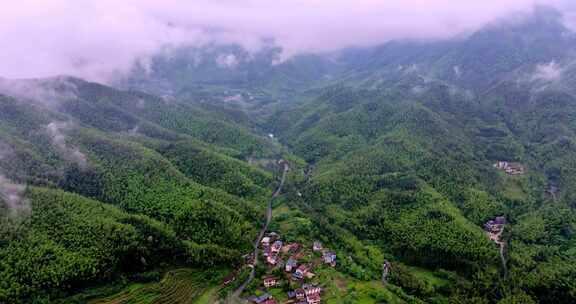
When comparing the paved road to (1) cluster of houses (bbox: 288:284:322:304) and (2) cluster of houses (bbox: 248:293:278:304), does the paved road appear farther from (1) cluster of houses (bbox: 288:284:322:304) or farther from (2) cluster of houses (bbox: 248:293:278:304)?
(1) cluster of houses (bbox: 288:284:322:304)

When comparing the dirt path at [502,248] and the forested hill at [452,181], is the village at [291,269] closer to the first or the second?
the forested hill at [452,181]

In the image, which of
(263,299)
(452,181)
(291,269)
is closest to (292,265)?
(291,269)

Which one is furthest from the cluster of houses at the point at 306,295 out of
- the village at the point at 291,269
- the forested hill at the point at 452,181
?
the forested hill at the point at 452,181

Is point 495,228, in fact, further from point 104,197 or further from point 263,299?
point 104,197

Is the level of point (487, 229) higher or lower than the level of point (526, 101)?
lower

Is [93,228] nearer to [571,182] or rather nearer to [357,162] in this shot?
[357,162]

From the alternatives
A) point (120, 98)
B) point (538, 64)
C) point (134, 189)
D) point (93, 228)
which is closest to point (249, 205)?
point (134, 189)
